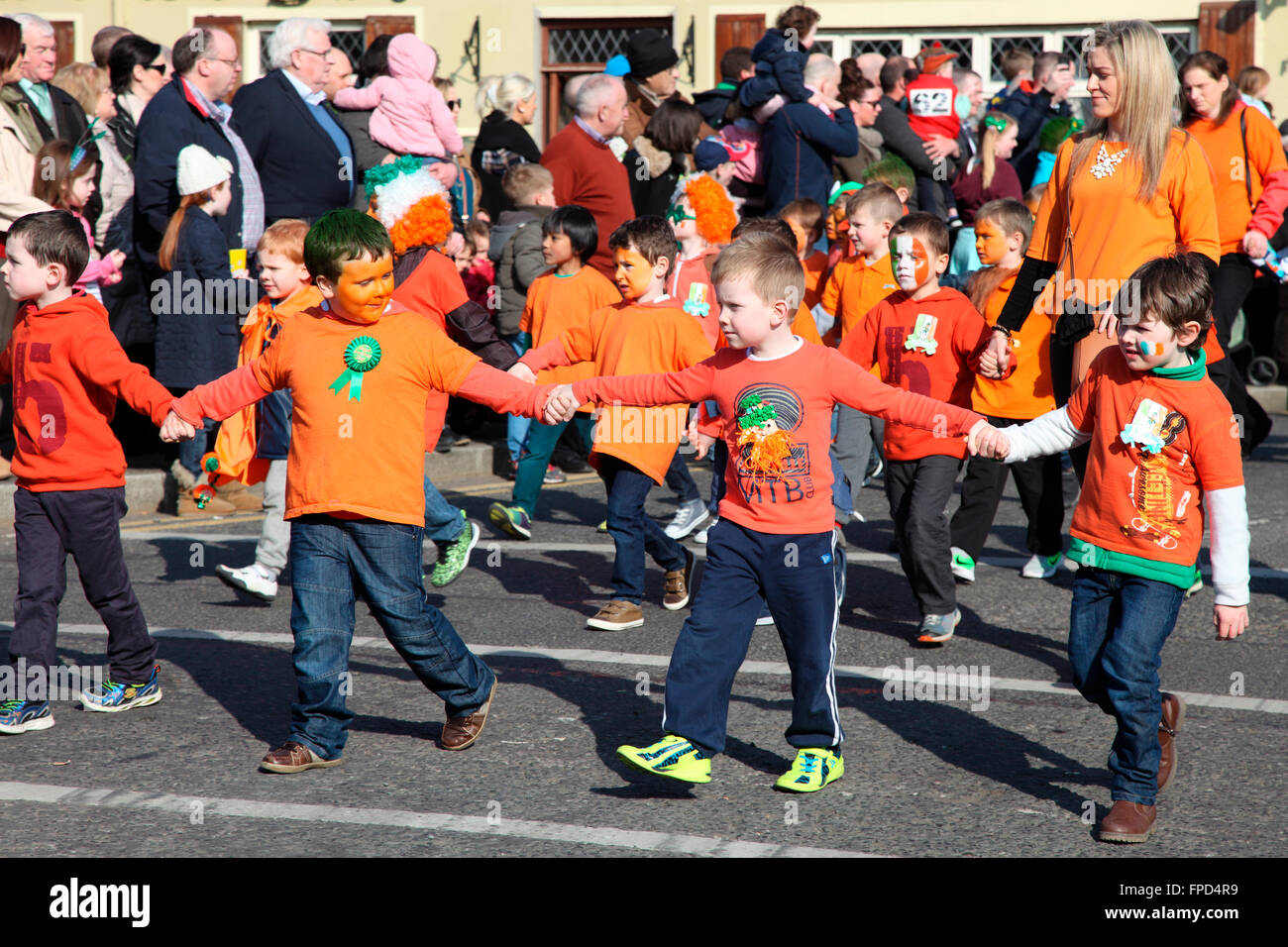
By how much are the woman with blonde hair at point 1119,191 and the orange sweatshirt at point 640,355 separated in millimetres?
A: 1425

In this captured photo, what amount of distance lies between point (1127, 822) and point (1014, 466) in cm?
365

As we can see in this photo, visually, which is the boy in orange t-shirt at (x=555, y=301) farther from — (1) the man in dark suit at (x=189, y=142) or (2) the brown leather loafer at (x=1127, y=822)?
(2) the brown leather loafer at (x=1127, y=822)

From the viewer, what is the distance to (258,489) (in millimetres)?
9438

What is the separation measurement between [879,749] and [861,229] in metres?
3.87

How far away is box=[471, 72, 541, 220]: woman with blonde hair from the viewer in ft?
37.2

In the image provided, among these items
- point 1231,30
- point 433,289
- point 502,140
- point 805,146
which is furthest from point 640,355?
point 1231,30

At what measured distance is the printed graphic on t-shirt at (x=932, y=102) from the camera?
12773 millimetres

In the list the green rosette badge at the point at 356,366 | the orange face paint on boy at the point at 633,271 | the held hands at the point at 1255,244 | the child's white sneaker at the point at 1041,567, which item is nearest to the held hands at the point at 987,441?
the green rosette badge at the point at 356,366

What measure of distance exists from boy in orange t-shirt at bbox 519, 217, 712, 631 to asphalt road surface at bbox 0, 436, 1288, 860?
10.6 inches

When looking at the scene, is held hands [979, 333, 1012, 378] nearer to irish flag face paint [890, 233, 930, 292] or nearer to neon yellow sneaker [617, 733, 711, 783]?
irish flag face paint [890, 233, 930, 292]

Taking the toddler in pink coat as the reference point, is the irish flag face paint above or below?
below

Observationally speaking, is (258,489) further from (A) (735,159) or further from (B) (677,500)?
(A) (735,159)

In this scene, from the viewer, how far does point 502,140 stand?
11312 mm
